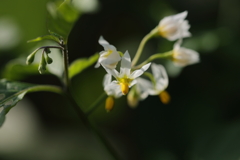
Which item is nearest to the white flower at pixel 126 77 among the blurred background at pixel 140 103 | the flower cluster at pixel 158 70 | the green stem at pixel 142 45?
the flower cluster at pixel 158 70

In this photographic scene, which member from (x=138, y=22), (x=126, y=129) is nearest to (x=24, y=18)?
(x=138, y=22)

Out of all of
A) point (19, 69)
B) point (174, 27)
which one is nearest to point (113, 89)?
point (174, 27)

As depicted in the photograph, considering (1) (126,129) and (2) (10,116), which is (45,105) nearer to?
(2) (10,116)

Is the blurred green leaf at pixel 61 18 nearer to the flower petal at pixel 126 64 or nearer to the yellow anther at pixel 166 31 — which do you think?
the flower petal at pixel 126 64

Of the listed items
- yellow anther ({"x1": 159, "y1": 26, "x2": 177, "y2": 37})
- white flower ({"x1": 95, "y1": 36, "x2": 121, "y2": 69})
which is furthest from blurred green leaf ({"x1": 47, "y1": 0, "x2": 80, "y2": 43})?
yellow anther ({"x1": 159, "y1": 26, "x2": 177, "y2": 37})

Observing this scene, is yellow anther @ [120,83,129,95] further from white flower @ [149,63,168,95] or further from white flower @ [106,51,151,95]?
white flower @ [149,63,168,95]

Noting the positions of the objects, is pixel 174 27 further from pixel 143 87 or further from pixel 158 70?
pixel 143 87

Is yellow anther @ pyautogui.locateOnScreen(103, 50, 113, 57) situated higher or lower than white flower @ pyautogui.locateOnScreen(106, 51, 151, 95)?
higher

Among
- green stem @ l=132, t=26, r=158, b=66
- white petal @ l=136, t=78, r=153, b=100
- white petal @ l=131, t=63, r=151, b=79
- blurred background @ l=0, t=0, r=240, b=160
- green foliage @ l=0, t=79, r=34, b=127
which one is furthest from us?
blurred background @ l=0, t=0, r=240, b=160
